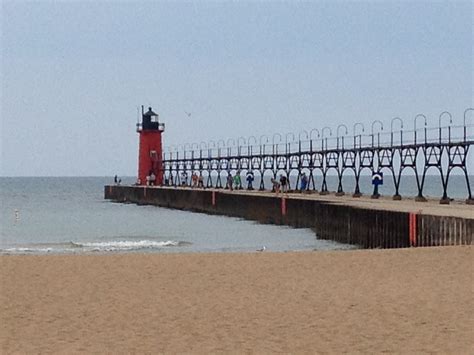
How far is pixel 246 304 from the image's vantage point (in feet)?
39.8

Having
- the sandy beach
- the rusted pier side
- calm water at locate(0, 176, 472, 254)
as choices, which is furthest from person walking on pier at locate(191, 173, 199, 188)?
the sandy beach

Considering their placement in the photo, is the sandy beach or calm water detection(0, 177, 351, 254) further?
calm water detection(0, 177, 351, 254)

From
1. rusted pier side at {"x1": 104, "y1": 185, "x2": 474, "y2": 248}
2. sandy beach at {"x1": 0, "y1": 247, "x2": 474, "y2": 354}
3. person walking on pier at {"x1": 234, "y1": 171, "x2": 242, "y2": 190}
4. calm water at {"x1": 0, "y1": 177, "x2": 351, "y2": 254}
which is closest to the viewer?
sandy beach at {"x1": 0, "y1": 247, "x2": 474, "y2": 354}

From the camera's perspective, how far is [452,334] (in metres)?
9.63

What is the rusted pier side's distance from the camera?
21.0m

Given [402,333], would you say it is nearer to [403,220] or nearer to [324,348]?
[324,348]

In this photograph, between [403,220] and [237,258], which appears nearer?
[237,258]

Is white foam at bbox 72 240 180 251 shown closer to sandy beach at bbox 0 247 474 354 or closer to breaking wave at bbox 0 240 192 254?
breaking wave at bbox 0 240 192 254

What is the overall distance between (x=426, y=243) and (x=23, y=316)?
12295 millimetres

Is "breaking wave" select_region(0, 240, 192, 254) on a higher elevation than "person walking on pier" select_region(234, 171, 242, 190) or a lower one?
lower

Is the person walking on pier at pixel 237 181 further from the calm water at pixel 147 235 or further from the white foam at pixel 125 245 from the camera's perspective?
the white foam at pixel 125 245

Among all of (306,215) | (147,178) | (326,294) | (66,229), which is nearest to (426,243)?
(326,294)

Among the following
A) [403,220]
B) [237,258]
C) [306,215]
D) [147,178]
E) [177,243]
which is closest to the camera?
[237,258]

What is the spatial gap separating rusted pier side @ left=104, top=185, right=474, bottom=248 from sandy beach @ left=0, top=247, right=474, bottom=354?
269 centimetres
